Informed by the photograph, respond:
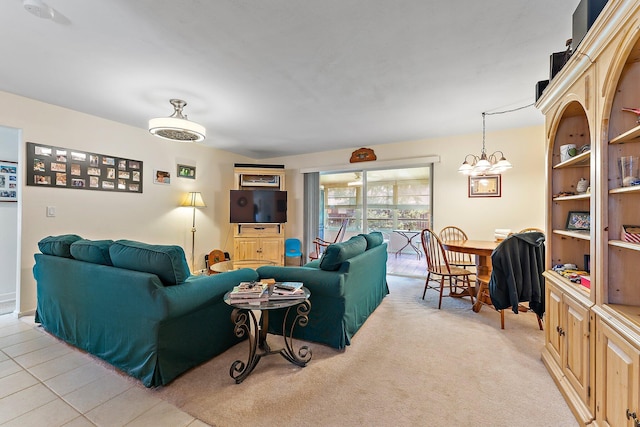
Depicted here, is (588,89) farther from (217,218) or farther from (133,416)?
(217,218)

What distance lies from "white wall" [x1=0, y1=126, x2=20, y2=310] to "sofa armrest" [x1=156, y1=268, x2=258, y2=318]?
317 centimetres

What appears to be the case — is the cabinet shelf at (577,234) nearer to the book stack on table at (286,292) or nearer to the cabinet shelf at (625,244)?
the cabinet shelf at (625,244)

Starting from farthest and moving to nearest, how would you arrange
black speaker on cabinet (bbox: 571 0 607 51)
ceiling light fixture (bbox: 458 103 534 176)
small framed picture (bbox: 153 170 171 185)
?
small framed picture (bbox: 153 170 171 185) → ceiling light fixture (bbox: 458 103 534 176) → black speaker on cabinet (bbox: 571 0 607 51)

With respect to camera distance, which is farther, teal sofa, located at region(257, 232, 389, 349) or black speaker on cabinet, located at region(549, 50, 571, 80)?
teal sofa, located at region(257, 232, 389, 349)

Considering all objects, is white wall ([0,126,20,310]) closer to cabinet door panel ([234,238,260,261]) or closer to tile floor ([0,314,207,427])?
tile floor ([0,314,207,427])

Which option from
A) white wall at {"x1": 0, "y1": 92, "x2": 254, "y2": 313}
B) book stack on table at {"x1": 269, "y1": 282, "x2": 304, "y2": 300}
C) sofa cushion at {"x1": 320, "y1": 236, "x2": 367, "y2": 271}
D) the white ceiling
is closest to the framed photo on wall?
white wall at {"x1": 0, "y1": 92, "x2": 254, "y2": 313}

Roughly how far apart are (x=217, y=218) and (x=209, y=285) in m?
3.49

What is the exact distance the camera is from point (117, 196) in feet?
12.0

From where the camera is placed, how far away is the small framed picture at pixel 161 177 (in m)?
4.09

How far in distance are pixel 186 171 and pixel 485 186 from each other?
4852mm

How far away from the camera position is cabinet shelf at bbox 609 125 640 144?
1.14 metres

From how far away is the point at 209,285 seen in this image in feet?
6.42

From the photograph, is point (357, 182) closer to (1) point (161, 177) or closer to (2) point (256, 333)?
(1) point (161, 177)

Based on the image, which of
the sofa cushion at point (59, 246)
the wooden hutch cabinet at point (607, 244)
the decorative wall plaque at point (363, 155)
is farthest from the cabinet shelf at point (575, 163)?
the sofa cushion at point (59, 246)
